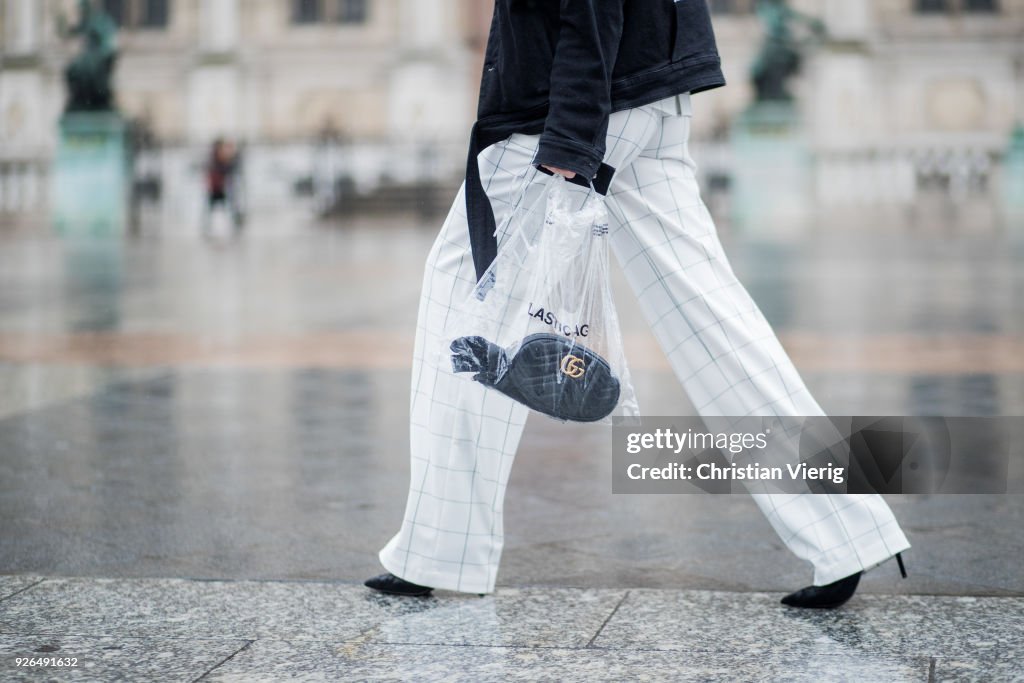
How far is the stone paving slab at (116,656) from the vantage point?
8.59ft

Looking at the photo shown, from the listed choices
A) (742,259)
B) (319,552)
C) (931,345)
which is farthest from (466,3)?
(319,552)

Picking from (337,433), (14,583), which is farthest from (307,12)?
(14,583)

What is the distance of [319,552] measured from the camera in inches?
145

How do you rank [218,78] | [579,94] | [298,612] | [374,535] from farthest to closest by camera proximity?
[218,78]
[374,535]
[298,612]
[579,94]

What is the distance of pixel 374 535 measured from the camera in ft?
12.7

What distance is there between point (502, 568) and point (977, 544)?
4.00 feet

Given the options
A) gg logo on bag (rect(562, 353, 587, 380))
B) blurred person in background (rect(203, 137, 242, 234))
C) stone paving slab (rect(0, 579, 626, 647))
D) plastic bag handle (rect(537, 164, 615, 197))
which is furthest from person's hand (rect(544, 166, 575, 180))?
blurred person in background (rect(203, 137, 242, 234))

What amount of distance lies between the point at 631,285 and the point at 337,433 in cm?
259

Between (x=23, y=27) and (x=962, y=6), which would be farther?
(x=23, y=27)

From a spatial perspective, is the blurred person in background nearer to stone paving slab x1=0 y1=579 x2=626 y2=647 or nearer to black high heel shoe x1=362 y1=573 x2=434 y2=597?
stone paving slab x1=0 y1=579 x2=626 y2=647

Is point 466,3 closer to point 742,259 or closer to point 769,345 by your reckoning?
point 742,259

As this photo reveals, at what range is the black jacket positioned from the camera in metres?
2.84

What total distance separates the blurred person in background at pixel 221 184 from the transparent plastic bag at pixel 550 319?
2086 centimetres

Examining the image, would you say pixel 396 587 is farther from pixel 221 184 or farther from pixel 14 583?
pixel 221 184
